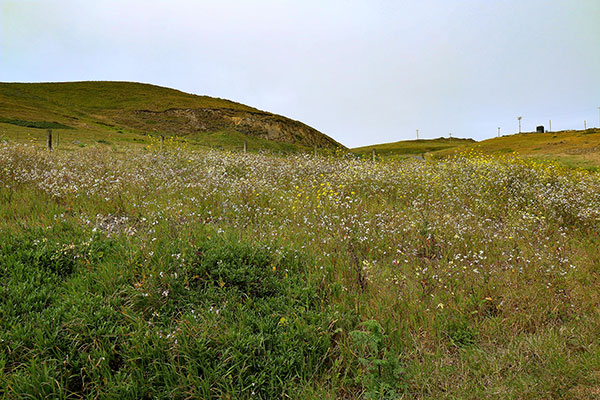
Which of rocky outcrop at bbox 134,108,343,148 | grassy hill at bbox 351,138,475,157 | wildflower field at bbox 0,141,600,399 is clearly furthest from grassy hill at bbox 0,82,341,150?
wildflower field at bbox 0,141,600,399

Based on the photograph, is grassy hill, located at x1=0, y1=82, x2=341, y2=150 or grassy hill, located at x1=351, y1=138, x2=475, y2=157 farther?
grassy hill, located at x1=351, y1=138, x2=475, y2=157

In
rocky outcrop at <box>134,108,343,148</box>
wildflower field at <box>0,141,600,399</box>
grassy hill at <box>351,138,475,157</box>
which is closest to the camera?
wildflower field at <box>0,141,600,399</box>

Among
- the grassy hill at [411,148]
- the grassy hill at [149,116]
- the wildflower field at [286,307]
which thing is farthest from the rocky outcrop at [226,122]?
the wildflower field at [286,307]

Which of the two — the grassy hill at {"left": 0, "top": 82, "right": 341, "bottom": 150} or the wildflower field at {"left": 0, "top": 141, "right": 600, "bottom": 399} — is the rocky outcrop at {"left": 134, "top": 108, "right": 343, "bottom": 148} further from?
the wildflower field at {"left": 0, "top": 141, "right": 600, "bottom": 399}

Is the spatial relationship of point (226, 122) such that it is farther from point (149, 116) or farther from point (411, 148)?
point (411, 148)

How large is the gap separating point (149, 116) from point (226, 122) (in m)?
11.3

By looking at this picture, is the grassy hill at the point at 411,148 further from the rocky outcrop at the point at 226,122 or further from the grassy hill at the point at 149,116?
the grassy hill at the point at 149,116

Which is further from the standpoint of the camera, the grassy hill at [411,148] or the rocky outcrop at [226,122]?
the grassy hill at [411,148]

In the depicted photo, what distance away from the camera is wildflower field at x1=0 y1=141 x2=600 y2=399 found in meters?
2.89

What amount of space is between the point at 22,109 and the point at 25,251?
48.4 meters

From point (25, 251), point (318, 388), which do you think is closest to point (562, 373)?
point (318, 388)

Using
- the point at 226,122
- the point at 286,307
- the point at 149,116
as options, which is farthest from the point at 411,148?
the point at 286,307

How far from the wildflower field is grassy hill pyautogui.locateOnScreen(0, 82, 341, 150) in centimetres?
3184

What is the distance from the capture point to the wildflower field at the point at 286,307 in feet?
9.47
